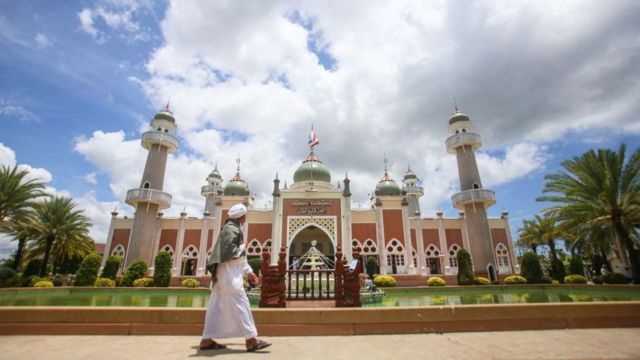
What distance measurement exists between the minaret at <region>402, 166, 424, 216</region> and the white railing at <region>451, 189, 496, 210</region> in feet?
30.7

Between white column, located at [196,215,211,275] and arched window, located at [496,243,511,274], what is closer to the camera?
white column, located at [196,215,211,275]

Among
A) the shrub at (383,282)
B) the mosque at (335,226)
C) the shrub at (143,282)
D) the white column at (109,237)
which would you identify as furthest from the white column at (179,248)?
the shrub at (383,282)

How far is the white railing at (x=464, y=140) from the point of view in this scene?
25625 mm

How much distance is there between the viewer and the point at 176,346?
358 cm

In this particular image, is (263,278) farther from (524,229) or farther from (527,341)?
(524,229)

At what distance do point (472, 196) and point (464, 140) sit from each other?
14.9 feet

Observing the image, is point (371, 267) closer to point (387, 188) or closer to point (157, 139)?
point (387, 188)

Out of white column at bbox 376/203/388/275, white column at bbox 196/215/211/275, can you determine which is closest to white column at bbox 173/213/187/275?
white column at bbox 196/215/211/275

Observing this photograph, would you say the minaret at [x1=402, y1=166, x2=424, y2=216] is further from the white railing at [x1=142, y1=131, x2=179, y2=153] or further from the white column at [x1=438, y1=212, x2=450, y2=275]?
the white railing at [x1=142, y1=131, x2=179, y2=153]

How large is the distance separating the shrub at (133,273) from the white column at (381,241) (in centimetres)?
1571

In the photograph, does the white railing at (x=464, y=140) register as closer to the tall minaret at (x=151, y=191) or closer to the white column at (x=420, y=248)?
the white column at (x=420, y=248)

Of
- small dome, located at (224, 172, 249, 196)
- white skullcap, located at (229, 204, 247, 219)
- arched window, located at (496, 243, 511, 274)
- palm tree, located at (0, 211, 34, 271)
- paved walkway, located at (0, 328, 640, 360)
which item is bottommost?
paved walkway, located at (0, 328, 640, 360)

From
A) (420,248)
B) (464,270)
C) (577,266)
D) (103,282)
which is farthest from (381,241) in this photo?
(103,282)

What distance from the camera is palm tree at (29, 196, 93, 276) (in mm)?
20453
